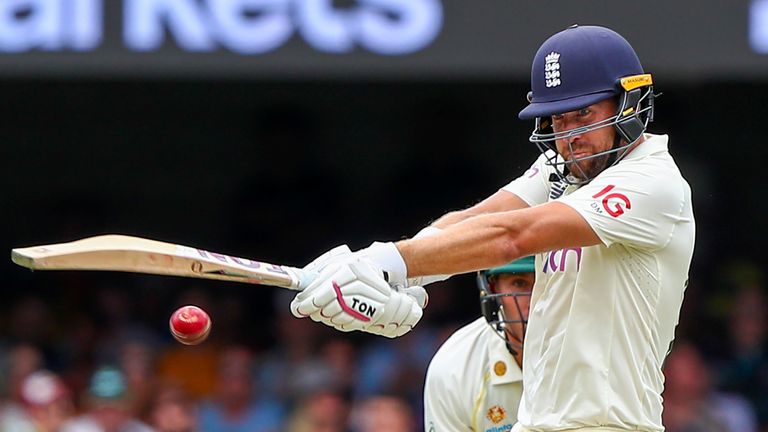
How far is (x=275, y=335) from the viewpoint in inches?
335

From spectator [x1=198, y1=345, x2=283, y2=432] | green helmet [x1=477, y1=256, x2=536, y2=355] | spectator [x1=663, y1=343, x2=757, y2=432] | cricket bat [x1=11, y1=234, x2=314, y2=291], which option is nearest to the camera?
cricket bat [x1=11, y1=234, x2=314, y2=291]

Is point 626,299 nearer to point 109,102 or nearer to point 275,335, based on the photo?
point 275,335

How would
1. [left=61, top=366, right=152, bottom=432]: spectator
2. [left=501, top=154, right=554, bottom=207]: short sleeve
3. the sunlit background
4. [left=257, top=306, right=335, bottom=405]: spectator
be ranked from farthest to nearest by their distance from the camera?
[left=257, top=306, right=335, bottom=405]: spectator
[left=61, top=366, right=152, bottom=432]: spectator
the sunlit background
[left=501, top=154, right=554, bottom=207]: short sleeve

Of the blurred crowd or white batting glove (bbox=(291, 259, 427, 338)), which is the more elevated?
white batting glove (bbox=(291, 259, 427, 338))

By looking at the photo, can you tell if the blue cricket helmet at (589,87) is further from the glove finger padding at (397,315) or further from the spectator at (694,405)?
the spectator at (694,405)

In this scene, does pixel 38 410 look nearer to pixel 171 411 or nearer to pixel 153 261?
pixel 171 411

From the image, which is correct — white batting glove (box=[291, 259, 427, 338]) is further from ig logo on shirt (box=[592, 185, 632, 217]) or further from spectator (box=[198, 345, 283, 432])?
spectator (box=[198, 345, 283, 432])

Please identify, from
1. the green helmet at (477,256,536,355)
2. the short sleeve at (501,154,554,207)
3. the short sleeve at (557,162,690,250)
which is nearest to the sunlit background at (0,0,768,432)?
the green helmet at (477,256,536,355)

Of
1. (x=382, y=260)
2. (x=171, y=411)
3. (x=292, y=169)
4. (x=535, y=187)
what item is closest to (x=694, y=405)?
(x=171, y=411)

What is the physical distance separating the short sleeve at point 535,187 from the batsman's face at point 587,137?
357 mm

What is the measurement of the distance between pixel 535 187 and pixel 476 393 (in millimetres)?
873

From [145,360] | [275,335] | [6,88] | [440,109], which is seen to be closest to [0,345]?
[145,360]

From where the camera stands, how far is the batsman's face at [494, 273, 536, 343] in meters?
4.55

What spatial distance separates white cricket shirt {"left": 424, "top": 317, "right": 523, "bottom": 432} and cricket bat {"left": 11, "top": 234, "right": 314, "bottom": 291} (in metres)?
1.34
